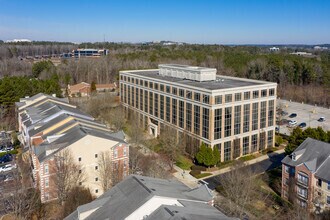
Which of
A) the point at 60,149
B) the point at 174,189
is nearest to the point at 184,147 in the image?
the point at 60,149

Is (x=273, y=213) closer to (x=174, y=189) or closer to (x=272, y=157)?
(x=174, y=189)

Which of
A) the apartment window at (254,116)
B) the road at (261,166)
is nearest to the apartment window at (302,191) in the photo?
the road at (261,166)

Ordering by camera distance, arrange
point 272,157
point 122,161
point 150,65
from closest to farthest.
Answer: point 122,161 < point 272,157 < point 150,65

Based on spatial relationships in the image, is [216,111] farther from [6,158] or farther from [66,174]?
[6,158]

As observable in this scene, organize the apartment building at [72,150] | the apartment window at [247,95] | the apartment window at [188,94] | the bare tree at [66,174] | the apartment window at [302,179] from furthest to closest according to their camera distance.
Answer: the apartment window at [188,94]
the apartment window at [247,95]
the apartment building at [72,150]
the bare tree at [66,174]
the apartment window at [302,179]

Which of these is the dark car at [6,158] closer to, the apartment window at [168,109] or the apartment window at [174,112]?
the apartment window at [168,109]

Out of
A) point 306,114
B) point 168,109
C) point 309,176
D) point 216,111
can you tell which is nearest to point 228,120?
point 216,111
